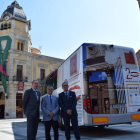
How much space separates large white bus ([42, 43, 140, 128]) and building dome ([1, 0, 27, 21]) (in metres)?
27.9

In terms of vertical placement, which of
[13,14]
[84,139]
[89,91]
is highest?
[13,14]

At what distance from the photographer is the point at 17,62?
29.9 metres

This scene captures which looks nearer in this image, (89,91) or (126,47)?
(89,91)

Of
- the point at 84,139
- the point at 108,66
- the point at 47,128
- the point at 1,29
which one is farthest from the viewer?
the point at 1,29

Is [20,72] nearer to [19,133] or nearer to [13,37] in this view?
[13,37]

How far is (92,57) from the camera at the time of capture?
659cm

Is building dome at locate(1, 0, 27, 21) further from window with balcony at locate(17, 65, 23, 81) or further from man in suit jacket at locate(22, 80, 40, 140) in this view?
man in suit jacket at locate(22, 80, 40, 140)

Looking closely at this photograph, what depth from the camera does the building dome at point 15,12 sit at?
104 ft

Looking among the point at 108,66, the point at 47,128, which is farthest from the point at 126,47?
the point at 47,128

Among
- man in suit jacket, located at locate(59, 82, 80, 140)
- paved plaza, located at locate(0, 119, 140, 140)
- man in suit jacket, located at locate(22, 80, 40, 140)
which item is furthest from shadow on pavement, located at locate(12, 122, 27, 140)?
man in suit jacket, located at locate(59, 82, 80, 140)

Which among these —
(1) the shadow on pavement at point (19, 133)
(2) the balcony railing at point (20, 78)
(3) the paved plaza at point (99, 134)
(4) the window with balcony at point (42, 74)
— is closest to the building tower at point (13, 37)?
(2) the balcony railing at point (20, 78)

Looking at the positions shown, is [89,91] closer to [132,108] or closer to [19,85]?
[132,108]

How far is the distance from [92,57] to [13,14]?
28.8 meters

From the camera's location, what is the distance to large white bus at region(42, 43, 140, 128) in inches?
243
